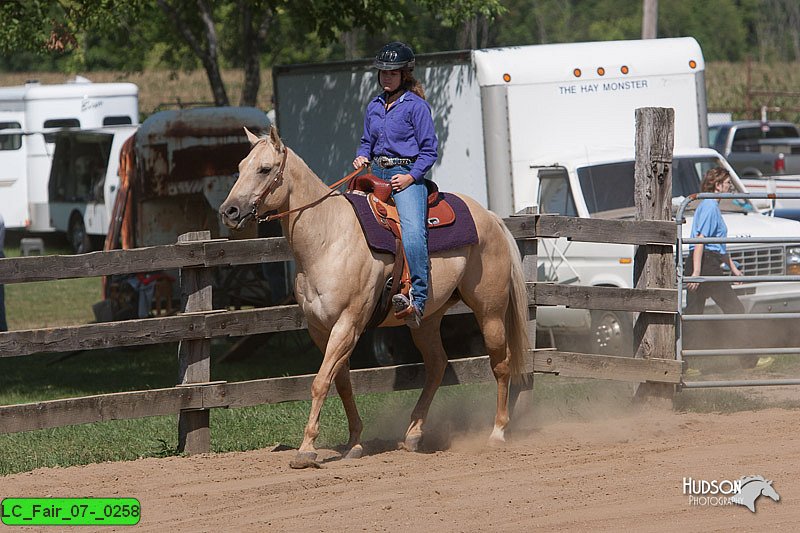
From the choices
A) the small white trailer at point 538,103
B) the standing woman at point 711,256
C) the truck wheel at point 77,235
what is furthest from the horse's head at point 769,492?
the truck wheel at point 77,235

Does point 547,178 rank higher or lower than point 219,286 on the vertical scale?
higher

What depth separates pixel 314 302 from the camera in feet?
23.0

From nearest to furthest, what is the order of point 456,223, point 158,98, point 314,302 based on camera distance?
point 314,302, point 456,223, point 158,98

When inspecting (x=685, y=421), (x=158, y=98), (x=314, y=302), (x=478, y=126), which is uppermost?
(x=158, y=98)

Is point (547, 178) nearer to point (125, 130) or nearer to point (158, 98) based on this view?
point (125, 130)

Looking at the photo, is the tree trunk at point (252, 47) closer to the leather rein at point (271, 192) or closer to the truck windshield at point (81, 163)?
the truck windshield at point (81, 163)

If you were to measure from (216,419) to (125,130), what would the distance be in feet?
50.4

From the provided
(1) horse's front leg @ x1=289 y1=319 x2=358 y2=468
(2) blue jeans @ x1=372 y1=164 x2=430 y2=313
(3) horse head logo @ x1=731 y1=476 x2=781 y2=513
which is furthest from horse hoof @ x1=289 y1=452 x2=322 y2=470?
(3) horse head logo @ x1=731 y1=476 x2=781 y2=513

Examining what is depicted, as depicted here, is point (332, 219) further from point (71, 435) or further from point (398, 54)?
point (71, 435)

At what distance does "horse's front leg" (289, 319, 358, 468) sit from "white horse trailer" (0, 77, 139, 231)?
63.7 feet

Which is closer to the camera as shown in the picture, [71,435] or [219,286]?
[71,435]

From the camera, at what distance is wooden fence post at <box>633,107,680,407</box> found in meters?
8.66

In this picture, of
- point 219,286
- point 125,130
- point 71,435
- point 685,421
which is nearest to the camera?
point 685,421

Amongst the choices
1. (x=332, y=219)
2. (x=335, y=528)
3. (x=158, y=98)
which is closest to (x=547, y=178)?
(x=332, y=219)
